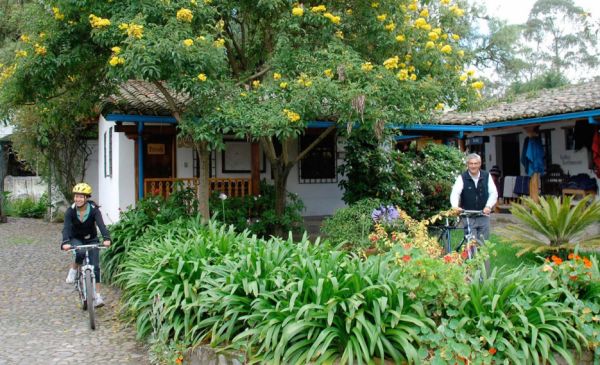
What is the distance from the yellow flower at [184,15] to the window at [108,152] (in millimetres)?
6883

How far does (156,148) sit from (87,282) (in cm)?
727

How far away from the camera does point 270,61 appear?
31.2ft

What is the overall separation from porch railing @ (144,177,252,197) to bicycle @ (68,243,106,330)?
4.61 m

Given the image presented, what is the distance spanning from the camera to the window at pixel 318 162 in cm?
1420

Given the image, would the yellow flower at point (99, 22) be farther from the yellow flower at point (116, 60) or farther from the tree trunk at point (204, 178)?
the tree trunk at point (204, 178)

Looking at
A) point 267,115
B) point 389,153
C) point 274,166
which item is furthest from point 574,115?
point 267,115

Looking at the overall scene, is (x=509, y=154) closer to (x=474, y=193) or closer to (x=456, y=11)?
(x=456, y=11)

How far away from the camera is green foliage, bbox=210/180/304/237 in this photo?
11.2 m

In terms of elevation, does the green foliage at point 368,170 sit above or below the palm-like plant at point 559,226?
above

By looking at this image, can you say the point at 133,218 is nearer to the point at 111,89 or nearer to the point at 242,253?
the point at 111,89

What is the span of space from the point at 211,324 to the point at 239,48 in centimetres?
717

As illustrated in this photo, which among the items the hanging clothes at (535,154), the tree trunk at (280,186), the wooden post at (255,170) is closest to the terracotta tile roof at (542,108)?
the hanging clothes at (535,154)

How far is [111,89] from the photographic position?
11117 millimetres

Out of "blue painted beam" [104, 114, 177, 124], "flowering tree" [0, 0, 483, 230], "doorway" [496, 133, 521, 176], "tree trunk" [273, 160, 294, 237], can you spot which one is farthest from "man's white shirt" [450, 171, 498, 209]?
"doorway" [496, 133, 521, 176]
